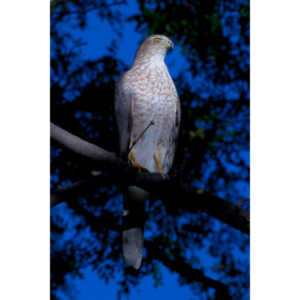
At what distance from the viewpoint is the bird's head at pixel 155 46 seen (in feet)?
7.51

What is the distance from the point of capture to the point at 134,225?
2.18m

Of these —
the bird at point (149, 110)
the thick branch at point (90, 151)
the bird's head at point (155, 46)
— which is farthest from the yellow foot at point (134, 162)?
the bird's head at point (155, 46)

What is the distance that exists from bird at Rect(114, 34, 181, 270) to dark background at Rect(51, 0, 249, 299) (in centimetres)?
4

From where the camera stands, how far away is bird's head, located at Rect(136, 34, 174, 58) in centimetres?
229

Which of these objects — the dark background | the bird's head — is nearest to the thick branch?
the dark background

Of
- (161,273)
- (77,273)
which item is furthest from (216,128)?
(77,273)

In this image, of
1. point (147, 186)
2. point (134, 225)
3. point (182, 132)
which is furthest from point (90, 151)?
point (182, 132)

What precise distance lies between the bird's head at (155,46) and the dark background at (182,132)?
3cm

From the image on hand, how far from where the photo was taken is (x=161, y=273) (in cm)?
214

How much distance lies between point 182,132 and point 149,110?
20 cm

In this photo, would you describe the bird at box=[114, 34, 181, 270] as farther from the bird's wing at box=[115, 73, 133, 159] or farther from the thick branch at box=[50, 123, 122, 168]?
the thick branch at box=[50, 123, 122, 168]

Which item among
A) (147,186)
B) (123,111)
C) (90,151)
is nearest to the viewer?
(90,151)

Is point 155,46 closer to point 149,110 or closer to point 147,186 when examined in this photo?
point 149,110
